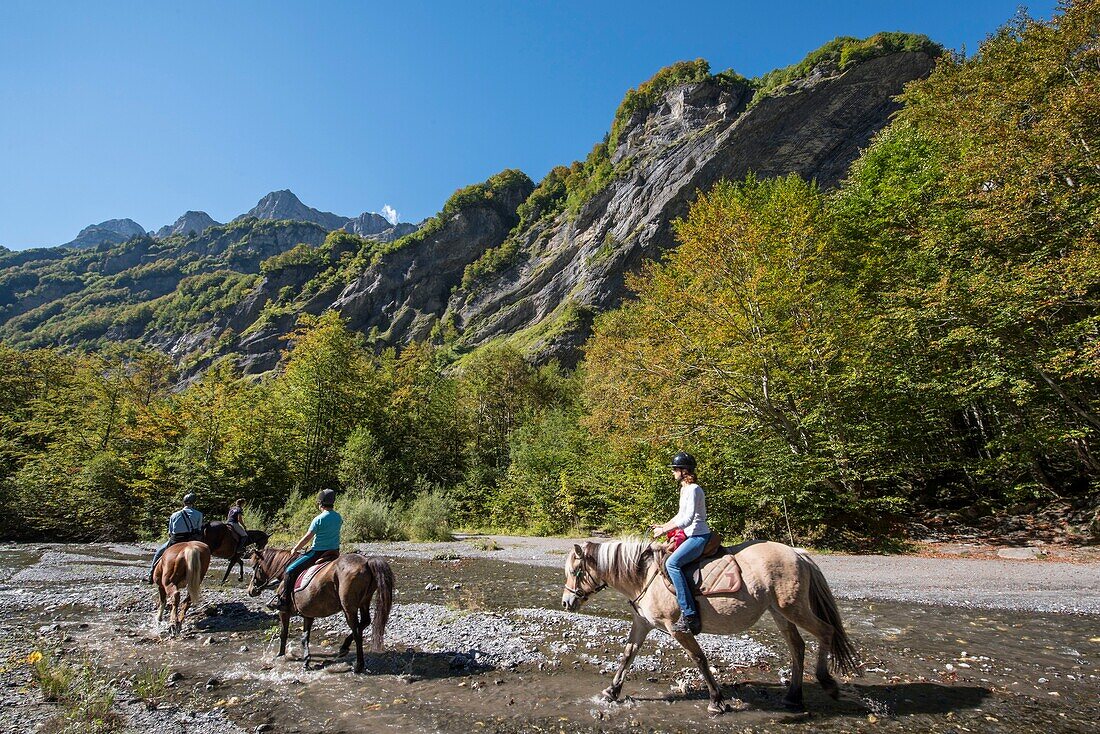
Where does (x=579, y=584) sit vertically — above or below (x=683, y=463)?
below

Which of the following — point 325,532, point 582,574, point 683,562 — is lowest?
point 582,574

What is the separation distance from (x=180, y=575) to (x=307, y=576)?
4104mm

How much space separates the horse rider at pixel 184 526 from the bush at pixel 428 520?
14.4 m

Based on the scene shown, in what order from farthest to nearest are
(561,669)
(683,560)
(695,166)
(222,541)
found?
(695,166), (222,541), (561,669), (683,560)

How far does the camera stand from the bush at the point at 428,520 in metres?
24.1

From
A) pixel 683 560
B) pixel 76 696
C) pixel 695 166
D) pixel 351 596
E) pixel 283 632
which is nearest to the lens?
pixel 683 560

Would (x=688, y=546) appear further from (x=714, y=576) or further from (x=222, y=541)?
(x=222, y=541)

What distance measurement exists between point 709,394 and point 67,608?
1949cm

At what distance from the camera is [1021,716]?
4500 millimetres

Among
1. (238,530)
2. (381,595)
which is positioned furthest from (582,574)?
(238,530)

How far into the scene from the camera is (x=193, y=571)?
352 inches

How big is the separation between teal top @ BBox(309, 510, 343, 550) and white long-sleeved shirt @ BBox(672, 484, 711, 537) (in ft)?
18.0

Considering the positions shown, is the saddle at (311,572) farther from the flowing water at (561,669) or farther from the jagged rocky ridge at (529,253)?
the jagged rocky ridge at (529,253)

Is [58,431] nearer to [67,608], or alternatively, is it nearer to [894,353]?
[67,608]
